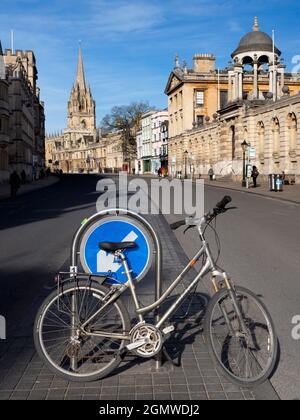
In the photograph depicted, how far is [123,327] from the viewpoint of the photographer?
4.49 metres

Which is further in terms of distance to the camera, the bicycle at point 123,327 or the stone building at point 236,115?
the stone building at point 236,115

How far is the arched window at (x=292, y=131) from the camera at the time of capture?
39069mm

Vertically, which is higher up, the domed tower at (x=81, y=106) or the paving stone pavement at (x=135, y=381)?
the domed tower at (x=81, y=106)

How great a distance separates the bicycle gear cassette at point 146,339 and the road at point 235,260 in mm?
1042

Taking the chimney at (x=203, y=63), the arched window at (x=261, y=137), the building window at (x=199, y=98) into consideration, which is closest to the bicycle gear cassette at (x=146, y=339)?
the arched window at (x=261, y=137)

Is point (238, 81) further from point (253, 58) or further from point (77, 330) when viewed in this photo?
point (77, 330)

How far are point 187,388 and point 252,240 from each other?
903 cm

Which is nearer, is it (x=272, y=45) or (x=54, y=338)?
(x=54, y=338)

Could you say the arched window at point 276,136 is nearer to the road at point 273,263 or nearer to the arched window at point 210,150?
the arched window at point 210,150

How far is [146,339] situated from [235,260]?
5.80 metres
